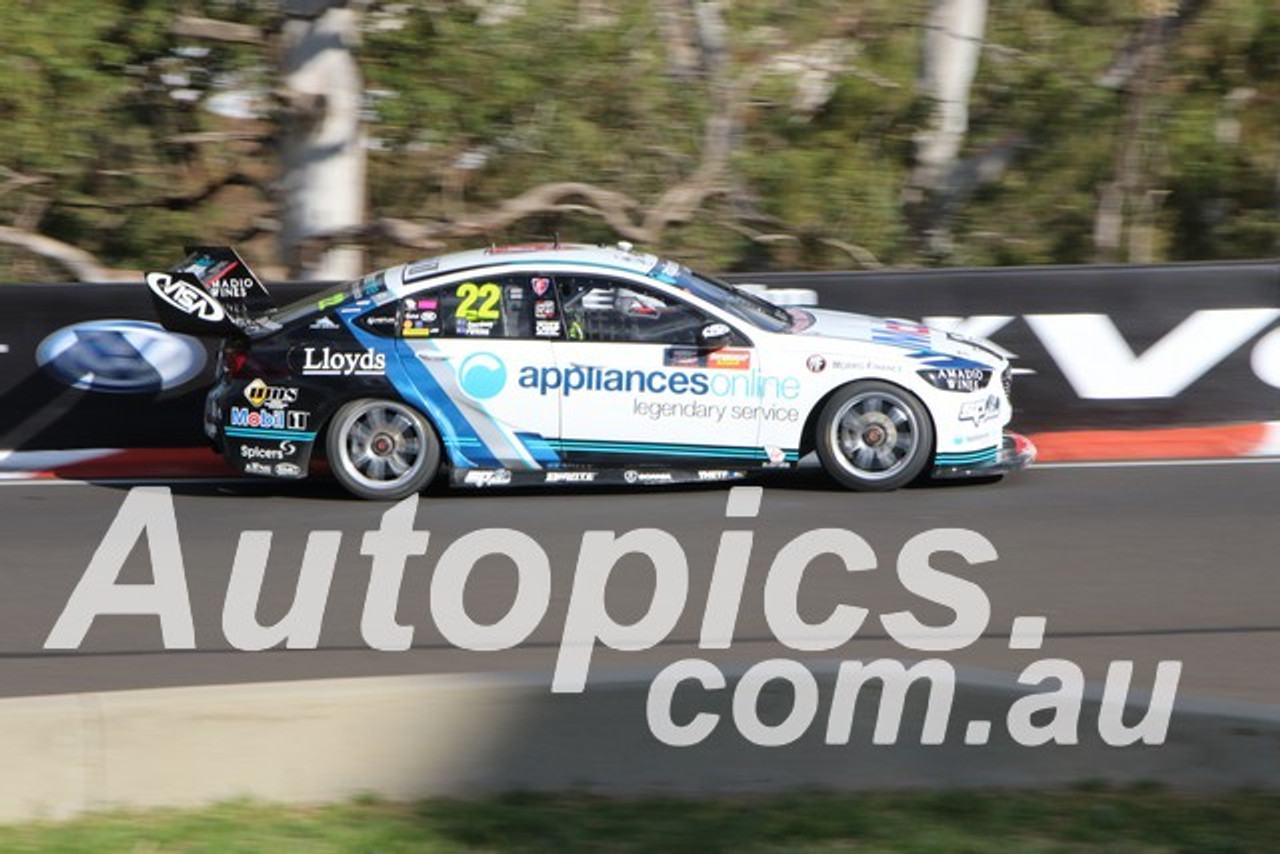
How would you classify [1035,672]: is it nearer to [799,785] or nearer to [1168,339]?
[799,785]

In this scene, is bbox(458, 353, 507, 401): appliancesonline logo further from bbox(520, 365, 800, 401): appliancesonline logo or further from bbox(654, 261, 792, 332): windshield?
bbox(654, 261, 792, 332): windshield

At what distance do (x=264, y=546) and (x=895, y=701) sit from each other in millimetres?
5046

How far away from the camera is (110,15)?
1825cm

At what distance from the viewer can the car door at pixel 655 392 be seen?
10680 millimetres

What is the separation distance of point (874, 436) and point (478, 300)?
2.43 m

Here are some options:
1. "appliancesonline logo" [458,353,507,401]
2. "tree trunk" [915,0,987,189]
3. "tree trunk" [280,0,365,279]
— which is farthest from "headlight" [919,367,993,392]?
"tree trunk" [915,0,987,189]

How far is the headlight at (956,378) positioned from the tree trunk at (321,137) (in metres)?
8.36

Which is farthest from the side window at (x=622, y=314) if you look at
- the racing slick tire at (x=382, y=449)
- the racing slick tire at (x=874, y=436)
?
the racing slick tire at (x=382, y=449)

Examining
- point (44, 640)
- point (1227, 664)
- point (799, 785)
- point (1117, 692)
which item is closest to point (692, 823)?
point (799, 785)

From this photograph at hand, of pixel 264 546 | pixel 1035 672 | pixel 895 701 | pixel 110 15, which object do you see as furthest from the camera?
pixel 110 15

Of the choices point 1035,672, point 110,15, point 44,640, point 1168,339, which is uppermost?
point 110,15

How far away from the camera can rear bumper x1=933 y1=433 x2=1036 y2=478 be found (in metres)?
10.8

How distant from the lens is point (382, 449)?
429 inches

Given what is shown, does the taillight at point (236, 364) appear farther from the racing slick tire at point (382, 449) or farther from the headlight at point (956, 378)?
the headlight at point (956, 378)
